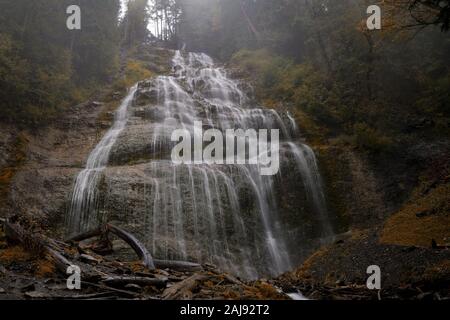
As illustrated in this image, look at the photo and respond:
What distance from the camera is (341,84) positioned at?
77.1 ft

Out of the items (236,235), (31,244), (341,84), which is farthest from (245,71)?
(31,244)

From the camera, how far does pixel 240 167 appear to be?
17578 mm

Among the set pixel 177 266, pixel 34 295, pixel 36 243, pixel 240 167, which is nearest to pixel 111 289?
pixel 34 295

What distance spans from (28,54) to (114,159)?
8171 mm

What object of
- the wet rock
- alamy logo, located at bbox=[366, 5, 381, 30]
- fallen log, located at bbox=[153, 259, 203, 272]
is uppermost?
alamy logo, located at bbox=[366, 5, 381, 30]

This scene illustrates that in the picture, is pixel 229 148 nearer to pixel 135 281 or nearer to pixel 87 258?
pixel 87 258

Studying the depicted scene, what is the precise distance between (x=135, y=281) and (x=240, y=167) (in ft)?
36.4

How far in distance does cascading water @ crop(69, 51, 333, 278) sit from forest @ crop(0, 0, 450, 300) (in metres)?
0.06

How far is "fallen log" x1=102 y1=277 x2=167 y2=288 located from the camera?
265 inches

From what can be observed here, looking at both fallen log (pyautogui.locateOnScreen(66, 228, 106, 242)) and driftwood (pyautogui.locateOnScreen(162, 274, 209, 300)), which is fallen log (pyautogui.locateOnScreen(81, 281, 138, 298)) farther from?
fallen log (pyautogui.locateOnScreen(66, 228, 106, 242))

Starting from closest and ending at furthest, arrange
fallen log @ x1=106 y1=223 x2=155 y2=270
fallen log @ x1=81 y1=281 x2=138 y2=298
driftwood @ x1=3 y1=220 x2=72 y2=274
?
1. fallen log @ x1=81 y1=281 x2=138 y2=298
2. driftwood @ x1=3 y1=220 x2=72 y2=274
3. fallen log @ x1=106 y1=223 x2=155 y2=270

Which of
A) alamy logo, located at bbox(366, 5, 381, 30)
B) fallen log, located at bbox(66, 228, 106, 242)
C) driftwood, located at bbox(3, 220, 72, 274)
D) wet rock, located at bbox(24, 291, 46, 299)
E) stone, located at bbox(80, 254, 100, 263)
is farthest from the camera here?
alamy logo, located at bbox(366, 5, 381, 30)

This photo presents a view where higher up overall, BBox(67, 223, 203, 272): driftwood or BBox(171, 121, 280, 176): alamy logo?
BBox(171, 121, 280, 176): alamy logo

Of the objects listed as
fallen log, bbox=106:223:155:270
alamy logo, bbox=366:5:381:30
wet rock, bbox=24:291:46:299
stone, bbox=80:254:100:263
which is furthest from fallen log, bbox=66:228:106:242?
alamy logo, bbox=366:5:381:30
